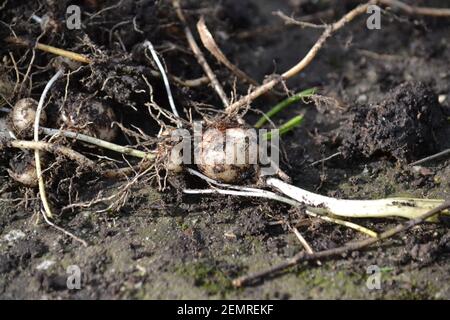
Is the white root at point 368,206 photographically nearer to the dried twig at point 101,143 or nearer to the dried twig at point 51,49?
the dried twig at point 101,143

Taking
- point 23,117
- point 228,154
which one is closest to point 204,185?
point 228,154

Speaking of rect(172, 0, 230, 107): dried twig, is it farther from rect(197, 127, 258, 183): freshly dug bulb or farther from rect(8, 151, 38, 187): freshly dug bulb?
rect(8, 151, 38, 187): freshly dug bulb

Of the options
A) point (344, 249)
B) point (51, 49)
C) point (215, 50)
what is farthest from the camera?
point (215, 50)

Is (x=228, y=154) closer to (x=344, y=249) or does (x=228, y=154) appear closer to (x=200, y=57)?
(x=344, y=249)

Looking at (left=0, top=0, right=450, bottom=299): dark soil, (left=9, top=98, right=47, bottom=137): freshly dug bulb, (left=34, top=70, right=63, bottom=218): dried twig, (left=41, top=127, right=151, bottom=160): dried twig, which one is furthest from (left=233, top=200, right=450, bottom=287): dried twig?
(left=9, top=98, right=47, bottom=137): freshly dug bulb

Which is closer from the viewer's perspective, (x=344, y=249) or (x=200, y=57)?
(x=344, y=249)

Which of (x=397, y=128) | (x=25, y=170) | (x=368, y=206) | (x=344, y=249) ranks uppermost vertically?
(x=397, y=128)
